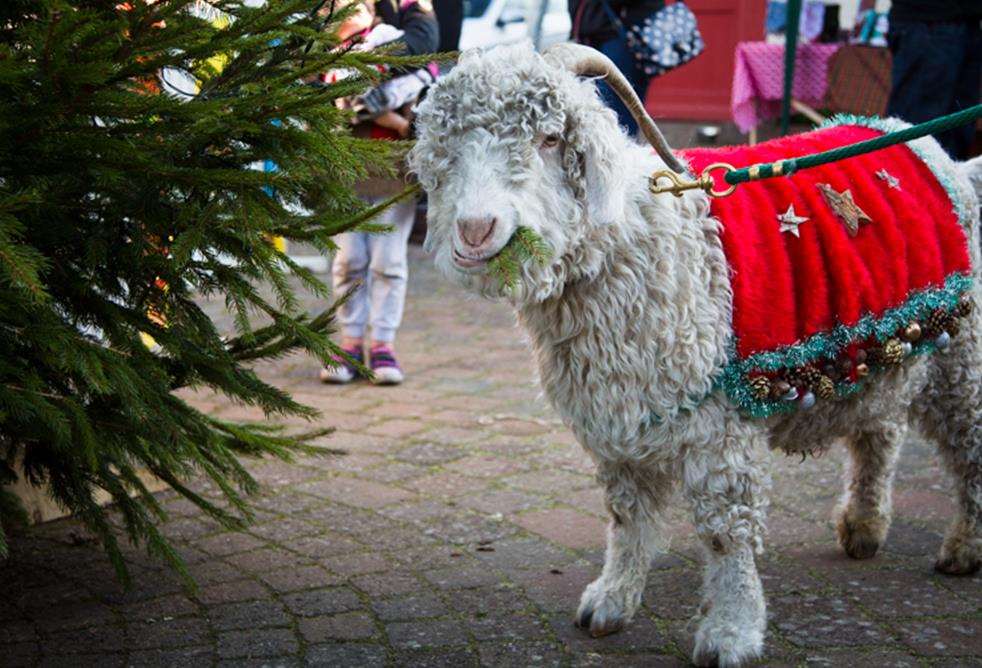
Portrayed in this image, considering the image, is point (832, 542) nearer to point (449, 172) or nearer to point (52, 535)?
point (449, 172)

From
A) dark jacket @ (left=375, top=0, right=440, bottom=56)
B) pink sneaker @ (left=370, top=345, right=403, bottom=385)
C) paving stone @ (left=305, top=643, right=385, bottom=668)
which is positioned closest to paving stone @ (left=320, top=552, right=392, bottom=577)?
paving stone @ (left=305, top=643, right=385, bottom=668)

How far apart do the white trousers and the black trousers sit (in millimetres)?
2766

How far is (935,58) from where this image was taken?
6.26m

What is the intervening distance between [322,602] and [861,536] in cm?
177

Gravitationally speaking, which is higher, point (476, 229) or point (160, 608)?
point (476, 229)

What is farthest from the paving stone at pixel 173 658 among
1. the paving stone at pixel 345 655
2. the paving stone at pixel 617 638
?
the paving stone at pixel 617 638

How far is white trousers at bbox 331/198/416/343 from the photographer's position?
6.29m

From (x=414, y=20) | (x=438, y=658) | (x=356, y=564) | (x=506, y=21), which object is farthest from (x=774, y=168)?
(x=506, y=21)

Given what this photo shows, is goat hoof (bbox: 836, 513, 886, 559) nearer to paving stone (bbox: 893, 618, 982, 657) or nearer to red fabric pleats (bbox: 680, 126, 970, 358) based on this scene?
paving stone (bbox: 893, 618, 982, 657)

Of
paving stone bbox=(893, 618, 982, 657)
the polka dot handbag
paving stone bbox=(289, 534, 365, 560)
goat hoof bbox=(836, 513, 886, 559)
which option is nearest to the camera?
paving stone bbox=(893, 618, 982, 657)

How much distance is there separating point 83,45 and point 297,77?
0.55 metres

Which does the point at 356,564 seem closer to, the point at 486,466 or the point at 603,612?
the point at 603,612

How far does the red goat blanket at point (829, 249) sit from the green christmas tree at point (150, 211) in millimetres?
1027

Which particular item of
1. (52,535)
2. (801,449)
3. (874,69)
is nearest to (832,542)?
(801,449)
